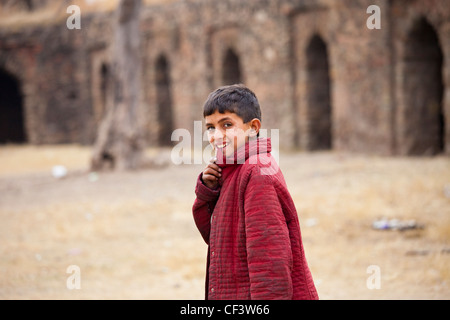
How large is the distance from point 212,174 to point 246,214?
0.85ft

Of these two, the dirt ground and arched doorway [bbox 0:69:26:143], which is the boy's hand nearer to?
the dirt ground

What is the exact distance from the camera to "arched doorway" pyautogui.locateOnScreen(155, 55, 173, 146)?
66.8 feet

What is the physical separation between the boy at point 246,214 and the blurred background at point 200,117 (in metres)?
3.14

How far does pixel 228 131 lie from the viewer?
115 inches

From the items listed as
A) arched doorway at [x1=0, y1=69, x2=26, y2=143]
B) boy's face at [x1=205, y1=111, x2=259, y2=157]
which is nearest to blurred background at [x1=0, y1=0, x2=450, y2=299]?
arched doorway at [x1=0, y1=69, x2=26, y2=143]

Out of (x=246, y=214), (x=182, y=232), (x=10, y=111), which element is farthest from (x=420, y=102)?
(x=10, y=111)

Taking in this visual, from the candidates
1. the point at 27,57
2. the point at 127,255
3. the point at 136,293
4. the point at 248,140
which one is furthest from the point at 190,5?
the point at 248,140

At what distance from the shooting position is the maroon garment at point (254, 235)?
2.73m

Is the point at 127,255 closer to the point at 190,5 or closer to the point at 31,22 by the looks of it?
the point at 190,5

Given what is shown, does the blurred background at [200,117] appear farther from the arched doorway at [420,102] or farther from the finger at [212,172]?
the finger at [212,172]

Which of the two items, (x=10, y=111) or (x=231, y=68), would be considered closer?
(x=231, y=68)

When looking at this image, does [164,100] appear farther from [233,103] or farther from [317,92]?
[233,103]

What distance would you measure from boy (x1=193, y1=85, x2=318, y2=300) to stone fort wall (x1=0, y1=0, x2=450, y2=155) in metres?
9.68

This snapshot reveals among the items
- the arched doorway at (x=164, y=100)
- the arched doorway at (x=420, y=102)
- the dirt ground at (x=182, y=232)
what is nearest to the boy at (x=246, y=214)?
the dirt ground at (x=182, y=232)
